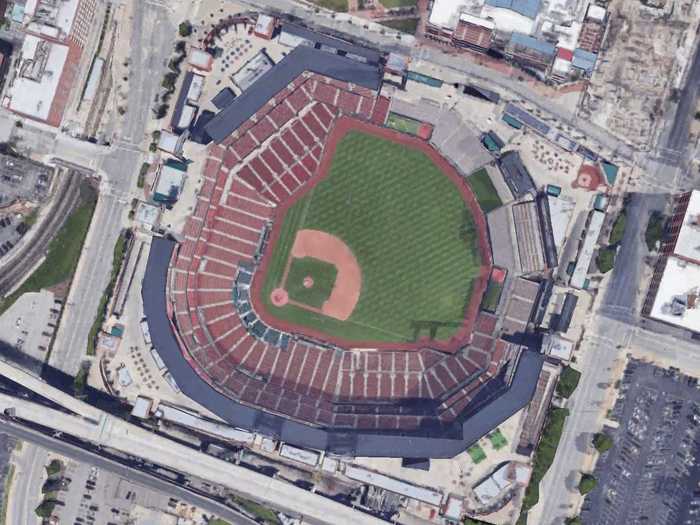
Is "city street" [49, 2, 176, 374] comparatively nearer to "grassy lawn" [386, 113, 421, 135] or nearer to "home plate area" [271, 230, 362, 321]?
"home plate area" [271, 230, 362, 321]

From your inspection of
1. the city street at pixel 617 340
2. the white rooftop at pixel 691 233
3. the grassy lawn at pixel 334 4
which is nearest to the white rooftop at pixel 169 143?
the grassy lawn at pixel 334 4

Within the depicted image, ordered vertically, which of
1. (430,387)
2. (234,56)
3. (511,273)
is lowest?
(430,387)

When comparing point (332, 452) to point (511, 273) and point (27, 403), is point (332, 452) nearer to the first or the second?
point (511, 273)

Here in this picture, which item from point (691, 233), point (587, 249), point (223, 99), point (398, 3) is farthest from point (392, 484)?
point (398, 3)

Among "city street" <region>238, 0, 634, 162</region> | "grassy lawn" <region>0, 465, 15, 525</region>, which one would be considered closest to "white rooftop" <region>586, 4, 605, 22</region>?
"city street" <region>238, 0, 634, 162</region>

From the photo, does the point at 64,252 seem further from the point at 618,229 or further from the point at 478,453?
the point at 618,229

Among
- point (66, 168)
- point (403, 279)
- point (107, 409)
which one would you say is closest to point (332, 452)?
point (403, 279)

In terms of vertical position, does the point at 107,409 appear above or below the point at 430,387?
below
